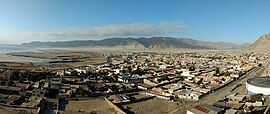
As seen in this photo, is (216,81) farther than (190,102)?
Yes

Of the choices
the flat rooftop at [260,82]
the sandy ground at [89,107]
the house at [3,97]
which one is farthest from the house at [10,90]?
the flat rooftop at [260,82]

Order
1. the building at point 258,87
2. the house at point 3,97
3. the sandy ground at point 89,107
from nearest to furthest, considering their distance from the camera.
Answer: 1. the sandy ground at point 89,107
2. the house at point 3,97
3. the building at point 258,87

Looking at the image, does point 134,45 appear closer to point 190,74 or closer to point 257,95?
point 190,74

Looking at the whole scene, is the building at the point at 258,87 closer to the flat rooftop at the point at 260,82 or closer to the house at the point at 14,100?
the flat rooftop at the point at 260,82

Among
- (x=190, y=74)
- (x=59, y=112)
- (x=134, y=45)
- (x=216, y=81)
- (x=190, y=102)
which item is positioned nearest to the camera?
(x=59, y=112)

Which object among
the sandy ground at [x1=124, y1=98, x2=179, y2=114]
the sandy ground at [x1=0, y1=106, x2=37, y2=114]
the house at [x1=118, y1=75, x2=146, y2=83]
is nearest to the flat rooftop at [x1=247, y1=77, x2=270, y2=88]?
the sandy ground at [x1=124, y1=98, x2=179, y2=114]

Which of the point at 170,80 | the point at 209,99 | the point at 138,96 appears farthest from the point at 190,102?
the point at 170,80

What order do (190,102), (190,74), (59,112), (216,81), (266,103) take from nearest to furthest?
(59,112)
(266,103)
(190,102)
(216,81)
(190,74)
